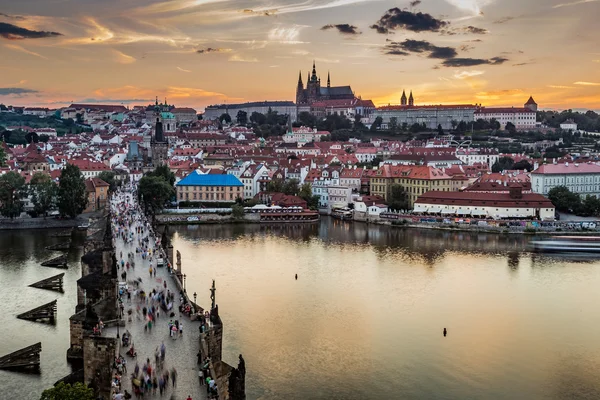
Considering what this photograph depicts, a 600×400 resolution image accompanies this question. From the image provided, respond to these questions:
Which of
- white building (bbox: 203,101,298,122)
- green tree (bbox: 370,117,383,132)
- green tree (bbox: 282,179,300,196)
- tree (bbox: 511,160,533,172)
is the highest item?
white building (bbox: 203,101,298,122)

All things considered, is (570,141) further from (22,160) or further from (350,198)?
(22,160)

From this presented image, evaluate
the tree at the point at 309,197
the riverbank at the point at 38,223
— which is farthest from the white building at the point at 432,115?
the riverbank at the point at 38,223

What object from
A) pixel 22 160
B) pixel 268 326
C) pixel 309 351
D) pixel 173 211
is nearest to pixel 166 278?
pixel 268 326

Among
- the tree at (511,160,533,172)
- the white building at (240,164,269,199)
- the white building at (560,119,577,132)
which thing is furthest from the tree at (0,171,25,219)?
the white building at (560,119,577,132)

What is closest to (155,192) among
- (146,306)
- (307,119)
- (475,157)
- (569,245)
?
(569,245)

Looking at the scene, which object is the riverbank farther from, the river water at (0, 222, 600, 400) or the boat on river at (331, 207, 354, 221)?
the boat on river at (331, 207, 354, 221)

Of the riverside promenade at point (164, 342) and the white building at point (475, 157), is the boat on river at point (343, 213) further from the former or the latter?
the riverside promenade at point (164, 342)
